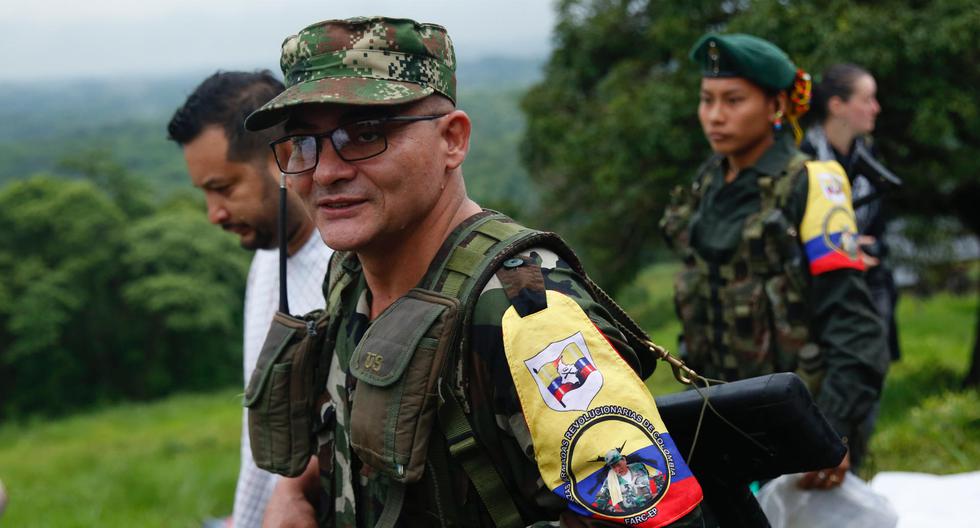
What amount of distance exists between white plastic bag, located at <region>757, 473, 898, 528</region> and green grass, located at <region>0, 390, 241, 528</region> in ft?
6.45

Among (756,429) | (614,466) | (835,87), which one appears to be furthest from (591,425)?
(835,87)

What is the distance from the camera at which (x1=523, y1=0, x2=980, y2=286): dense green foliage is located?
7.12m

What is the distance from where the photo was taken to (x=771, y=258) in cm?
348

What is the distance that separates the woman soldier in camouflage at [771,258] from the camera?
3.34 meters

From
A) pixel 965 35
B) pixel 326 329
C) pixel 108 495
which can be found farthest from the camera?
pixel 108 495

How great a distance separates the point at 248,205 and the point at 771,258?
1.92 m

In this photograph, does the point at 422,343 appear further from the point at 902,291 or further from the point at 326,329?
the point at 902,291

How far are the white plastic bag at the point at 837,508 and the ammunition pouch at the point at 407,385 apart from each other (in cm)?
197

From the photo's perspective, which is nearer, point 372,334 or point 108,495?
point 372,334

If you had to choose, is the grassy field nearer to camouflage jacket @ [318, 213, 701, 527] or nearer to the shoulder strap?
the shoulder strap

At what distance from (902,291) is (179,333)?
25.9 metres

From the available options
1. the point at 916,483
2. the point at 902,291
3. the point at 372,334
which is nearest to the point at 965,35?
the point at 916,483

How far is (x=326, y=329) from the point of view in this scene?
231 centimetres

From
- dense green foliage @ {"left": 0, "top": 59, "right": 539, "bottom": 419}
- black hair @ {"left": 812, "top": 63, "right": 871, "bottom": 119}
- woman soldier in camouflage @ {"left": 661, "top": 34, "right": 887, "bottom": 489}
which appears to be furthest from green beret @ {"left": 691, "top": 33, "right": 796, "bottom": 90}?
dense green foliage @ {"left": 0, "top": 59, "right": 539, "bottom": 419}
